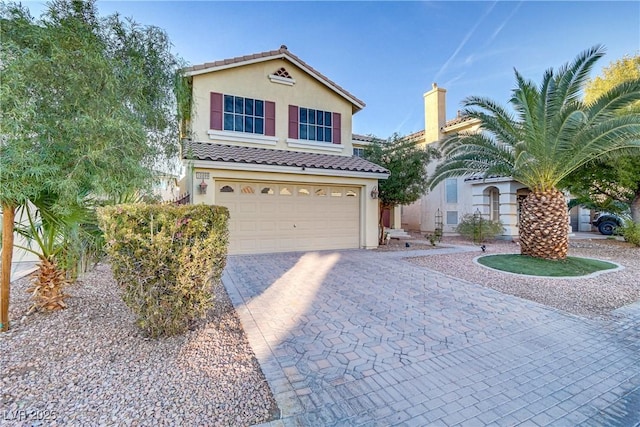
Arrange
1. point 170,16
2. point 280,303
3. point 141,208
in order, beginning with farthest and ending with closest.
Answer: point 170,16 < point 280,303 < point 141,208

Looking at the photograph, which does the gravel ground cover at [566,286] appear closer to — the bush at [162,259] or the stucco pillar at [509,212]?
the stucco pillar at [509,212]

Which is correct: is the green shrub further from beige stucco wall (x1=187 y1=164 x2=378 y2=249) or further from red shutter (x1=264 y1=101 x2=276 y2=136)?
red shutter (x1=264 y1=101 x2=276 y2=136)

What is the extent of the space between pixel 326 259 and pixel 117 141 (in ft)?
24.3

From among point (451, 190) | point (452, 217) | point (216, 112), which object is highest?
point (216, 112)

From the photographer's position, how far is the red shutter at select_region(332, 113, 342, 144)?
13.6 m

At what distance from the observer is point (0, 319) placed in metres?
3.90

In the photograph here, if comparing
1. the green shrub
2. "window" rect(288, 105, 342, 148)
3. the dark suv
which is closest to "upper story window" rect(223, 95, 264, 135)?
"window" rect(288, 105, 342, 148)

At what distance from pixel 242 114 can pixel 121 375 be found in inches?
421

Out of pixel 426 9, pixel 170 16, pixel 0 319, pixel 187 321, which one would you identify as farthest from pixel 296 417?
pixel 426 9

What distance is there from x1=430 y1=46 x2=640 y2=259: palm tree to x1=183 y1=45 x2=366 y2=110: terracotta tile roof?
5781mm

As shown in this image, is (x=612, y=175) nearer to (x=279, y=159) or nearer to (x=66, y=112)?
(x=279, y=159)

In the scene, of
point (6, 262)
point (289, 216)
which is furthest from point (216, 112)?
point (6, 262)

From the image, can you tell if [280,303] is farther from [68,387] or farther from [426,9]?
[426,9]

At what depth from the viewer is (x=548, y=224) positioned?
30.2 feet
